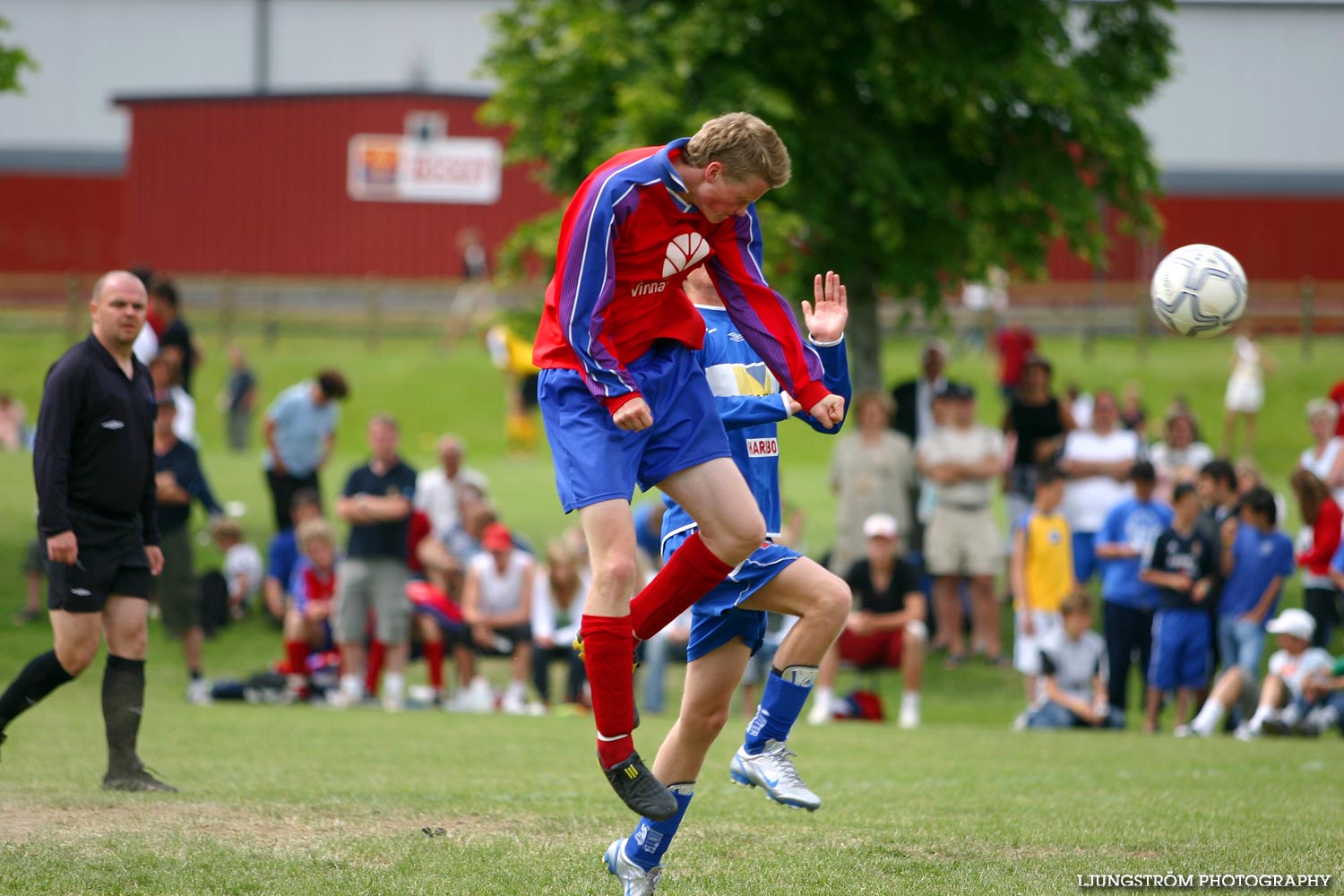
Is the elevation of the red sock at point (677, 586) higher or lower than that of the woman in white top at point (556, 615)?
higher

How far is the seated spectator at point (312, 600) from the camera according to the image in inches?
531

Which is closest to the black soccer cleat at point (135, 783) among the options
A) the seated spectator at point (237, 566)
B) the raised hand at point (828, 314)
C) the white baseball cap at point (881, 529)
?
the raised hand at point (828, 314)

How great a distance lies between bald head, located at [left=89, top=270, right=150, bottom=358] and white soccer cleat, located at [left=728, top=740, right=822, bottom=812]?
3.44 meters

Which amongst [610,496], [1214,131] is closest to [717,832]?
[610,496]

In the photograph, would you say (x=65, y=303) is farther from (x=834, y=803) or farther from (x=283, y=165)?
(x=834, y=803)

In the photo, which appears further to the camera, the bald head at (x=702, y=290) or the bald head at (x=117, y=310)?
the bald head at (x=117, y=310)

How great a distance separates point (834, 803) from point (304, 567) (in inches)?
315

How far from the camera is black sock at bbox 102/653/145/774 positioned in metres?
6.98

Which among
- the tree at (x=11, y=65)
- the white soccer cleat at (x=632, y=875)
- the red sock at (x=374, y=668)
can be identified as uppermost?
the tree at (x=11, y=65)

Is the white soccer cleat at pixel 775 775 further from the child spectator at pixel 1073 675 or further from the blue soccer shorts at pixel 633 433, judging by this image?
the child spectator at pixel 1073 675

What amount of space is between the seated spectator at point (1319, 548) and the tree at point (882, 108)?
438 centimetres

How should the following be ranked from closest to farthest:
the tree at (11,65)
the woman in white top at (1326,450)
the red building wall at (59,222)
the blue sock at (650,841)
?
the blue sock at (650,841), the woman in white top at (1326,450), the tree at (11,65), the red building wall at (59,222)

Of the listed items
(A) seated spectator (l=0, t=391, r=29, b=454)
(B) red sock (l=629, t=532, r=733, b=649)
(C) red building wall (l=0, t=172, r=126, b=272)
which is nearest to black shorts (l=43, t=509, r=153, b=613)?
(B) red sock (l=629, t=532, r=733, b=649)

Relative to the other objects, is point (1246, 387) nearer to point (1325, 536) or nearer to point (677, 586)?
point (1325, 536)
